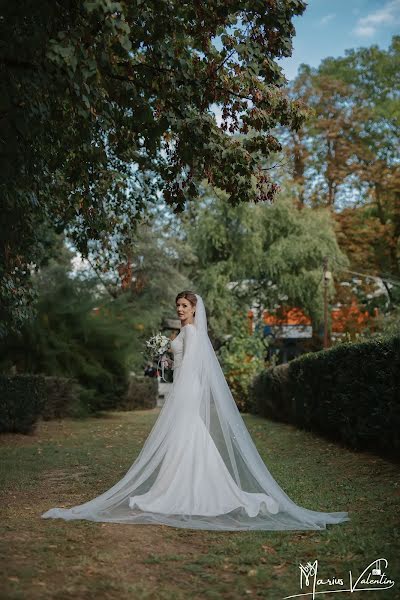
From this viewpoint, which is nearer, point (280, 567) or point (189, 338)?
point (280, 567)

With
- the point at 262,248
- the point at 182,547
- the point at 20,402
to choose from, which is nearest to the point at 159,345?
the point at 182,547

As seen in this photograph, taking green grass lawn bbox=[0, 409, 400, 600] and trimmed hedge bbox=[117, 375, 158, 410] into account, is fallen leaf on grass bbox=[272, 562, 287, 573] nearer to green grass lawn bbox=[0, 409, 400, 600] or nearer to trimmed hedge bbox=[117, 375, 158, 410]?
green grass lawn bbox=[0, 409, 400, 600]

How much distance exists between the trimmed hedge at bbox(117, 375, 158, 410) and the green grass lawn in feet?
49.6

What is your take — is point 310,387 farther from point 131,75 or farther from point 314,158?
point 314,158

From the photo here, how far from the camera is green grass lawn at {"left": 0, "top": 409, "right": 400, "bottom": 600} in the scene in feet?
14.8

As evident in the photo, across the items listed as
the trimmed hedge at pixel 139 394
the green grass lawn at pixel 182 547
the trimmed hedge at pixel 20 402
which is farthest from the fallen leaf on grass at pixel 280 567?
the trimmed hedge at pixel 139 394

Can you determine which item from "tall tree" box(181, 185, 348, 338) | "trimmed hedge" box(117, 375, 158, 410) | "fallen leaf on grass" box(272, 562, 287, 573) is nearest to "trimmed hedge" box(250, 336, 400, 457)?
"fallen leaf on grass" box(272, 562, 287, 573)

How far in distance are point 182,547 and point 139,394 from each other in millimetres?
20260

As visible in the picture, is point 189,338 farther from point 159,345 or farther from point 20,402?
point 20,402

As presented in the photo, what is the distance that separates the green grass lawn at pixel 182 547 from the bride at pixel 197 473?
255 millimetres

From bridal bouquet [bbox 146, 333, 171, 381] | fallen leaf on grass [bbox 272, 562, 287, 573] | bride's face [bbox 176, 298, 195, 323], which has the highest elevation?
bride's face [bbox 176, 298, 195, 323]

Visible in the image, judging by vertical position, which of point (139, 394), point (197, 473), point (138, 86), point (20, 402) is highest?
point (138, 86)

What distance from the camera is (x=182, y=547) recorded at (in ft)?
18.4

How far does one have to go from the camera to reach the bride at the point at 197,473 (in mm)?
6512
